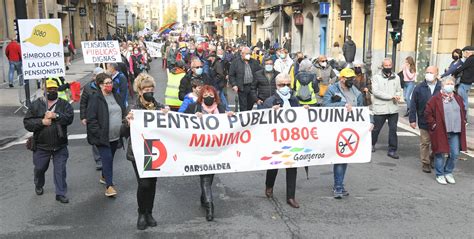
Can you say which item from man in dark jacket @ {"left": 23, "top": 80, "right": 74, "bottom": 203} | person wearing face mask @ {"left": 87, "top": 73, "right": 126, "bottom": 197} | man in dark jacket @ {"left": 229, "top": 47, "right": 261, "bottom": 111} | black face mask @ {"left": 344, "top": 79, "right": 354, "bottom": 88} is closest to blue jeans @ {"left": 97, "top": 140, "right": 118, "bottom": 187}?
person wearing face mask @ {"left": 87, "top": 73, "right": 126, "bottom": 197}

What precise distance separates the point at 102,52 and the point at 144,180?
9059 millimetres

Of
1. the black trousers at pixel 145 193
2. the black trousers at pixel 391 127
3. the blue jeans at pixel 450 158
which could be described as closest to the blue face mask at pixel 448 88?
the blue jeans at pixel 450 158

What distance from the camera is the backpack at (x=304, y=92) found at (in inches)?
356

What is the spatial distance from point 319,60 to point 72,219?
273 inches

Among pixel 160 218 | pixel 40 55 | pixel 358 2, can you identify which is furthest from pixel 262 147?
pixel 358 2

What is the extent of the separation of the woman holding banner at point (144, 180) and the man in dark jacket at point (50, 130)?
1.24m

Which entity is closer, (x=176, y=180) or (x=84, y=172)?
(x=176, y=180)

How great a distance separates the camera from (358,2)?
88.4 ft

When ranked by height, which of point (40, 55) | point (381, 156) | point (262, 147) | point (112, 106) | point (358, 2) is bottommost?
point (381, 156)

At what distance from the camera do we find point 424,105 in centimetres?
823

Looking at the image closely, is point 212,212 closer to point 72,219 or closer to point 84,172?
point 72,219

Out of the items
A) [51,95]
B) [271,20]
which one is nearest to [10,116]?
[51,95]

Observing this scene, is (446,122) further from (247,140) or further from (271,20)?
(271,20)

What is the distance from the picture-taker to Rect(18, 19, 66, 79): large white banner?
8391 mm
